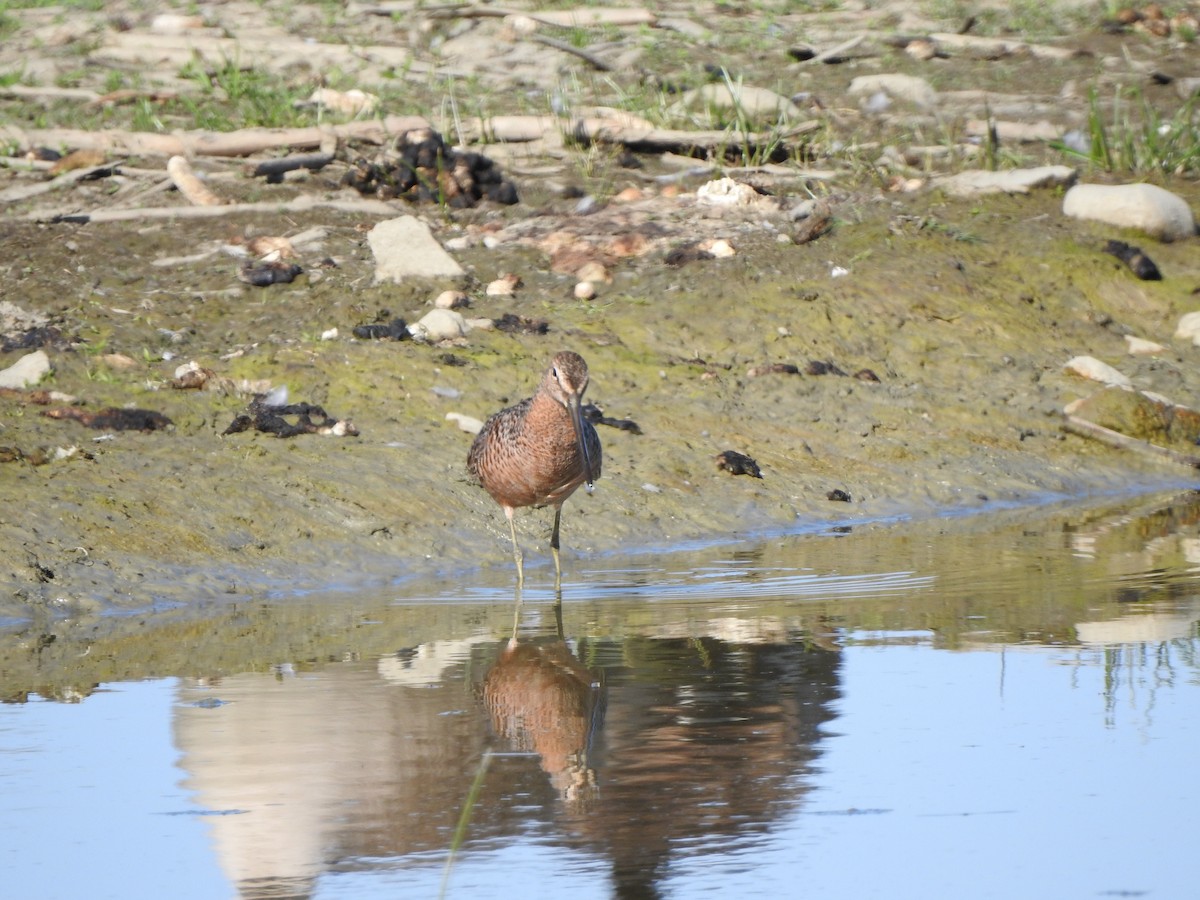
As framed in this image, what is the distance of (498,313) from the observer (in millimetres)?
11617

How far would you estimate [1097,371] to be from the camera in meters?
11.8

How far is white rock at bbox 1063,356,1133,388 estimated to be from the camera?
1182 centimetres

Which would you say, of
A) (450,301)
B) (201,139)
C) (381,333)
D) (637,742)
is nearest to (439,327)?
(381,333)

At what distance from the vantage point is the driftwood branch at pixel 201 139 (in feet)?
44.1

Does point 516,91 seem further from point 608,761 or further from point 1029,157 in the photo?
point 608,761

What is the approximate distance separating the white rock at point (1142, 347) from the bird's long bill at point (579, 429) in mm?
5404

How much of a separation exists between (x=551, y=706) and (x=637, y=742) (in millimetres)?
608

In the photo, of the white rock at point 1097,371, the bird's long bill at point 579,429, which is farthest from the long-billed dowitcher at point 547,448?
the white rock at point 1097,371

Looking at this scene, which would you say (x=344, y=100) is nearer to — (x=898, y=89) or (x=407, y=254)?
(x=407, y=254)

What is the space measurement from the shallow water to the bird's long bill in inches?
22.0

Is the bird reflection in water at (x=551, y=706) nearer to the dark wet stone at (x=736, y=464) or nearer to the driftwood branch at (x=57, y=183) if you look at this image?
the dark wet stone at (x=736, y=464)

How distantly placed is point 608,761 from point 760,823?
2.15ft

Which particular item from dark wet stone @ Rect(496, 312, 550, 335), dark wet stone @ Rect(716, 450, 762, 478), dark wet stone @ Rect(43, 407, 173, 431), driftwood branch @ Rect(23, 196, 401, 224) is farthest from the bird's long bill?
driftwood branch @ Rect(23, 196, 401, 224)

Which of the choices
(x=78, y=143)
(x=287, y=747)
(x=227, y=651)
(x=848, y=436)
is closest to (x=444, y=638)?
(x=227, y=651)
